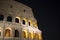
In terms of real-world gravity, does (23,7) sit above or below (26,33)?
above

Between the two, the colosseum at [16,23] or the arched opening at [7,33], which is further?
the arched opening at [7,33]

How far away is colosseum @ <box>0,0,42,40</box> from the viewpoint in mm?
23906

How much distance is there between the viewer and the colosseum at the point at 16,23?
2391 cm

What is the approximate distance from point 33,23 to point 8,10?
515 cm

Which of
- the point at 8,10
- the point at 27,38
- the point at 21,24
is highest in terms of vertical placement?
the point at 8,10

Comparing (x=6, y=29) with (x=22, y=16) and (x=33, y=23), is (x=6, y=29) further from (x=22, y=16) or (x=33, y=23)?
(x=33, y=23)

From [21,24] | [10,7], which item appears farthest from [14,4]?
[21,24]

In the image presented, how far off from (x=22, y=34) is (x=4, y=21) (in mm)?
3398

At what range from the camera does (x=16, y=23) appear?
24.8m

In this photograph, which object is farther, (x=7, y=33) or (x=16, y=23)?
(x=16, y=23)

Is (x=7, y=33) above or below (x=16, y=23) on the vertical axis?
below

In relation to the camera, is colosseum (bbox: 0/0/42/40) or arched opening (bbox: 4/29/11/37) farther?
arched opening (bbox: 4/29/11/37)

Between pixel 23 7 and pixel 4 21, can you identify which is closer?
pixel 4 21

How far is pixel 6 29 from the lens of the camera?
2420 centimetres
